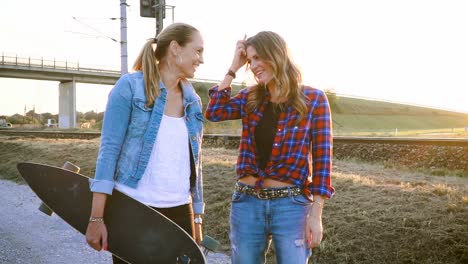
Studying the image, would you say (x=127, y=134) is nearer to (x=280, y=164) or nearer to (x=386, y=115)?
(x=280, y=164)

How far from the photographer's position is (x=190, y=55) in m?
2.79

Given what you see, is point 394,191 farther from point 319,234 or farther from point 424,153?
point 424,153

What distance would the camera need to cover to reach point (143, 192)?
8.71ft

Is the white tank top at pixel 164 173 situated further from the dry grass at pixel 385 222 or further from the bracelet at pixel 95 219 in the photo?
the dry grass at pixel 385 222

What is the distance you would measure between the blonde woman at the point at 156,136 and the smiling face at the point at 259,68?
32 cm

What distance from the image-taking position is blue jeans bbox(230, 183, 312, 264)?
2.58 meters

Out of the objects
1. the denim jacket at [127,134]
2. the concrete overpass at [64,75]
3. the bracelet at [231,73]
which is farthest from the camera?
the concrete overpass at [64,75]

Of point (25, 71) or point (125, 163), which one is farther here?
point (25, 71)

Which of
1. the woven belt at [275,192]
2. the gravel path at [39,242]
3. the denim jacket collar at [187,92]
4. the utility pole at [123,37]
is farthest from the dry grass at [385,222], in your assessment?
the utility pole at [123,37]

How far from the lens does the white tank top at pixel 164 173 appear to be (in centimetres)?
265

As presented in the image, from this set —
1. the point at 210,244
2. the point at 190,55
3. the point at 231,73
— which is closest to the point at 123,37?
the point at 231,73

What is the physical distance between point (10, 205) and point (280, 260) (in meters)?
9.04

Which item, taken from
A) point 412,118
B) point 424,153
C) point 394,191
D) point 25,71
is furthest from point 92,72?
point 394,191

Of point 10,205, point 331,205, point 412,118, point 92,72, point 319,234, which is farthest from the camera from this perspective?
point 412,118
